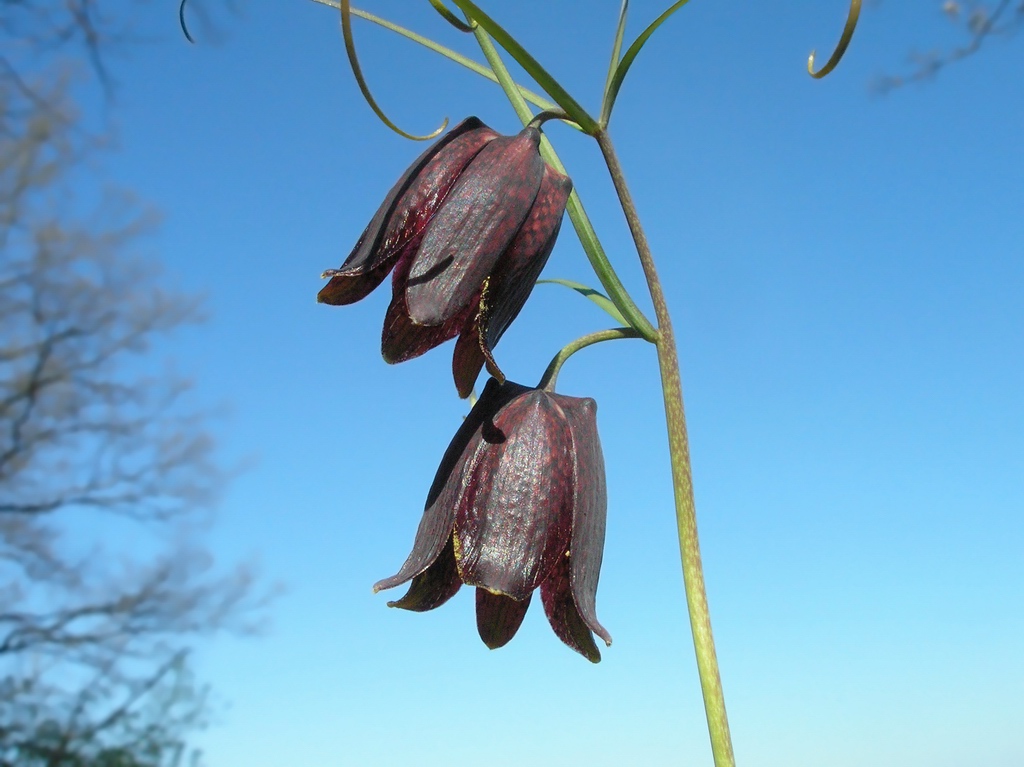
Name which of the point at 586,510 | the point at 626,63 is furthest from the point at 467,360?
the point at 626,63

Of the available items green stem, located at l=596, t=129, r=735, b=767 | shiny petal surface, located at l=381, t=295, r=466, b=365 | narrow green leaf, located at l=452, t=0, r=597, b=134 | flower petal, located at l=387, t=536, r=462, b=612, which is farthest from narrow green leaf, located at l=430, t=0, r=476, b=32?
flower petal, located at l=387, t=536, r=462, b=612

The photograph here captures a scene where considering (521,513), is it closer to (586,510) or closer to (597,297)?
(586,510)

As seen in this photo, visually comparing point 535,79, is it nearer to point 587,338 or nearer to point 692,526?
point 587,338

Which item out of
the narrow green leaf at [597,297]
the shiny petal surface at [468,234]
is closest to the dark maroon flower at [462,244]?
the shiny petal surface at [468,234]

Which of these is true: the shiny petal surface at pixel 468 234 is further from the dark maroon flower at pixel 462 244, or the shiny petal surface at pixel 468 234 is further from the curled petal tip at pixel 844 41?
the curled petal tip at pixel 844 41

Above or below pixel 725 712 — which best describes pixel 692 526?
above

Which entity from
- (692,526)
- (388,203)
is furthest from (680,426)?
(388,203)
